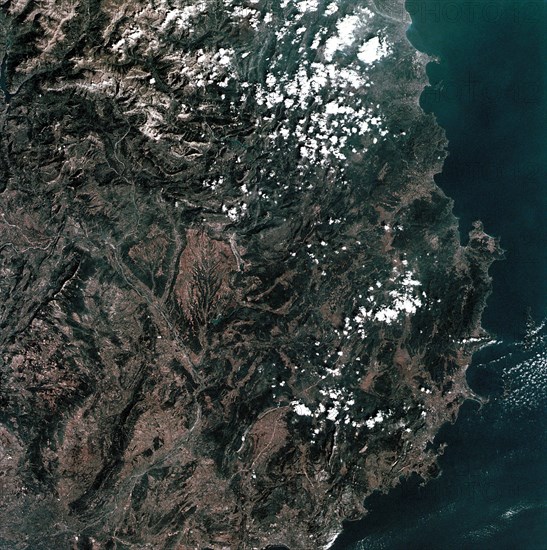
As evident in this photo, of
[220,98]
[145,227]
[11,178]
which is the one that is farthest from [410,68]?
[11,178]

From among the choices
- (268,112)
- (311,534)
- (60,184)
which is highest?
(268,112)

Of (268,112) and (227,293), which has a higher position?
(268,112)

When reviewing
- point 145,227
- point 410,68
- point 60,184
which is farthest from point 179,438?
point 410,68

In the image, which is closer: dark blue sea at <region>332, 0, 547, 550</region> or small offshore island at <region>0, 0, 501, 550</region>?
small offshore island at <region>0, 0, 501, 550</region>

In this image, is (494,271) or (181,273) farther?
(494,271)

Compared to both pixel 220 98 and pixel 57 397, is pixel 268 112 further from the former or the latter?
pixel 57 397
